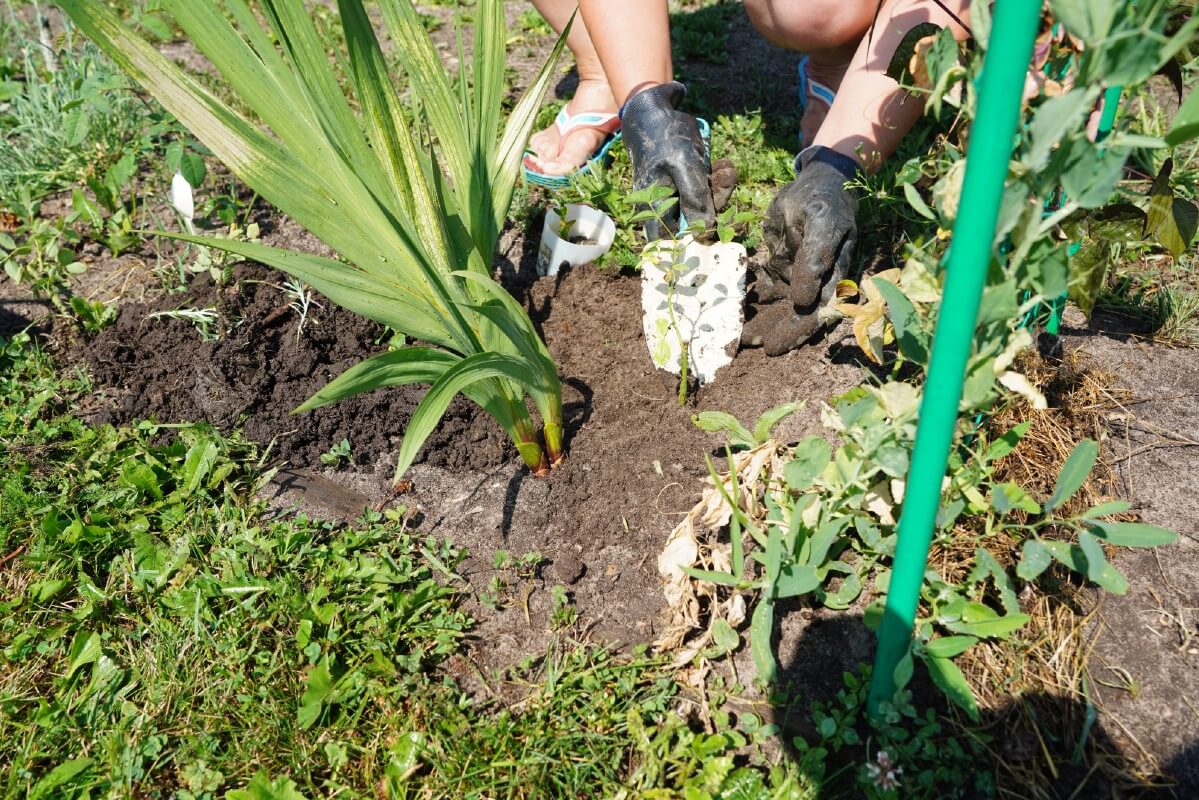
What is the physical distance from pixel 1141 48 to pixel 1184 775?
912 millimetres

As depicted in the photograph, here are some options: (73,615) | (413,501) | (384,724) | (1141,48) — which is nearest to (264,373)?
(413,501)

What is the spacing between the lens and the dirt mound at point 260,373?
67.2 inches

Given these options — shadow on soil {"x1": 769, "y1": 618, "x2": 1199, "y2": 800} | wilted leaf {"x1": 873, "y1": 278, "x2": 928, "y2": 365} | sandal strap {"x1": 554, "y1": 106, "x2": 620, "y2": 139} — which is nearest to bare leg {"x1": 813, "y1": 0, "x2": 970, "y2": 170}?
sandal strap {"x1": 554, "y1": 106, "x2": 620, "y2": 139}

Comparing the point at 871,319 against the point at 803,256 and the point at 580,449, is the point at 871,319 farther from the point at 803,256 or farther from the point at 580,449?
the point at 580,449

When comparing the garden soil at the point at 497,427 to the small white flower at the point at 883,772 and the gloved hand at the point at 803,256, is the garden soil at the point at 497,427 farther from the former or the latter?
the small white flower at the point at 883,772

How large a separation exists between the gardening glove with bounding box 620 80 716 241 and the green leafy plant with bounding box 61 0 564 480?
596 millimetres

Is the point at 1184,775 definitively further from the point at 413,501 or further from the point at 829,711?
the point at 413,501

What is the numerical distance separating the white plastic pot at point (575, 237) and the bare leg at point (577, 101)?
0.36m

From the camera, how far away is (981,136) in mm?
758

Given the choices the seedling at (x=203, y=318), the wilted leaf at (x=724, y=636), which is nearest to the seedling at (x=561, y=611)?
the wilted leaf at (x=724, y=636)

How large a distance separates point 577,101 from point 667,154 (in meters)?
0.70

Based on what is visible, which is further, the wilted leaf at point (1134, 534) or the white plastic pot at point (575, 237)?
the white plastic pot at point (575, 237)

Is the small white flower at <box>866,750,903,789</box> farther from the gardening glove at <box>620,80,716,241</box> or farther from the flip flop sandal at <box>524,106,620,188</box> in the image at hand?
the flip flop sandal at <box>524,106,620,188</box>

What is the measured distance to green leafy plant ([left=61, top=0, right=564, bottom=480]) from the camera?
114 centimetres
